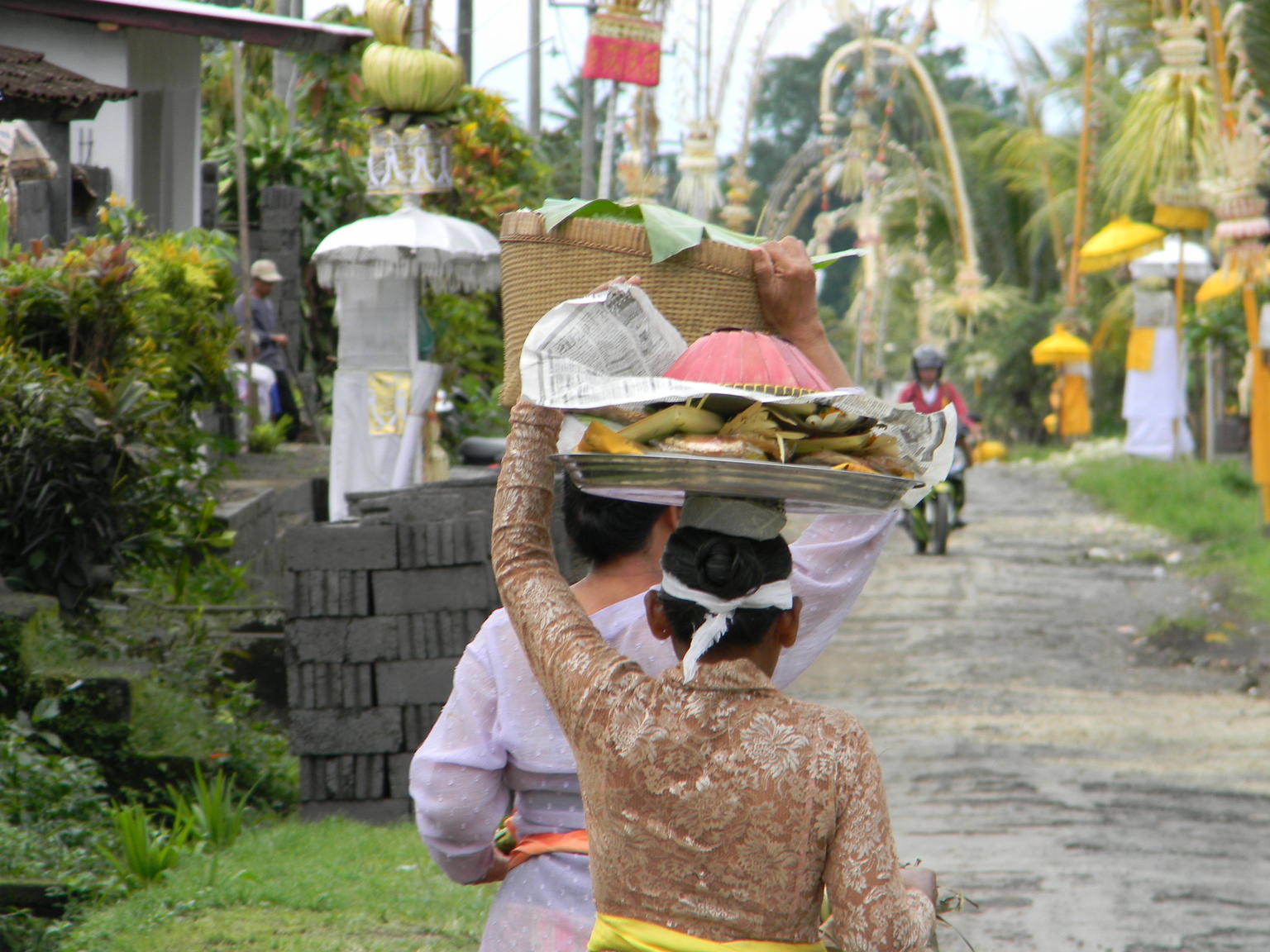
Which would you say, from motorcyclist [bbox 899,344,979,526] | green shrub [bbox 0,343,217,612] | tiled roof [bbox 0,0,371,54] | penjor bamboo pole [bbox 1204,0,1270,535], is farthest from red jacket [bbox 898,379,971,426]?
green shrub [bbox 0,343,217,612]

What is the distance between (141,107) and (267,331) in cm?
186

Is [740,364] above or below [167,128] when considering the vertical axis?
below

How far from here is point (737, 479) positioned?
1.96m

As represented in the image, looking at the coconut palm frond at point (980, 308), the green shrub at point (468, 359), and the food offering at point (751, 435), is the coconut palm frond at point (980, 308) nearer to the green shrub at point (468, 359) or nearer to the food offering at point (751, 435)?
the green shrub at point (468, 359)

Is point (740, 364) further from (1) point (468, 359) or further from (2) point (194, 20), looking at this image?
(1) point (468, 359)

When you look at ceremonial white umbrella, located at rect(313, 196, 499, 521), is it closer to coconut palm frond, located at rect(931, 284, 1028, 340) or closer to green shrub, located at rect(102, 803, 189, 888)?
green shrub, located at rect(102, 803, 189, 888)

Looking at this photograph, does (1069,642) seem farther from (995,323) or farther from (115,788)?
(995,323)

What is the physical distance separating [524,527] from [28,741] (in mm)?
3615

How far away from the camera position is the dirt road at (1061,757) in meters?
5.04

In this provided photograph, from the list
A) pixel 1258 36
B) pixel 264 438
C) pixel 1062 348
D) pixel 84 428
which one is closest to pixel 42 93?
pixel 84 428

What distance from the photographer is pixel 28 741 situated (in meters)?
5.24

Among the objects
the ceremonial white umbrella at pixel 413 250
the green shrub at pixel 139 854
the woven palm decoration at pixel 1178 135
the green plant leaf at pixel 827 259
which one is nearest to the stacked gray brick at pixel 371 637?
the green shrub at pixel 139 854

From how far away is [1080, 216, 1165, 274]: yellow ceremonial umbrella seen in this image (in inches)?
667

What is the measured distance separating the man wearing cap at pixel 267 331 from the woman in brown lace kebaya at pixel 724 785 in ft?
32.8
